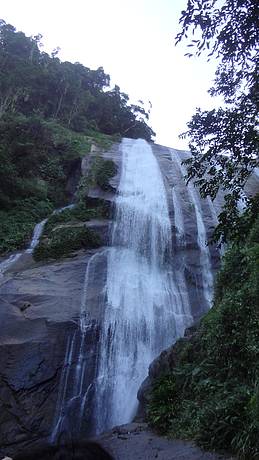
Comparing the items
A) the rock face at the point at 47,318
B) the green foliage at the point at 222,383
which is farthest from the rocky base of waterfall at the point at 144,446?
the rock face at the point at 47,318

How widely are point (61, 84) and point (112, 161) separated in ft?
41.5

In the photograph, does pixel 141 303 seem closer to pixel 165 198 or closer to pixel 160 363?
pixel 160 363

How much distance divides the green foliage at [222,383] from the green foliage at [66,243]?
24.3 feet

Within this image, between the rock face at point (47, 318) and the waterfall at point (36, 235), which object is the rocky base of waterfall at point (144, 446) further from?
the waterfall at point (36, 235)

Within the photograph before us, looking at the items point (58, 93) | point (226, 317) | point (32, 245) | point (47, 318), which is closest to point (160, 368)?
point (226, 317)

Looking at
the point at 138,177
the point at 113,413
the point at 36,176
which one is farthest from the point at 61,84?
the point at 113,413

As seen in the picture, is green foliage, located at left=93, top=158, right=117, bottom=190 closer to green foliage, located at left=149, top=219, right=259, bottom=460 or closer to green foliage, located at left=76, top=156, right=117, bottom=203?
green foliage, located at left=76, top=156, right=117, bottom=203

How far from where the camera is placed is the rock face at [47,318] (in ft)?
37.9

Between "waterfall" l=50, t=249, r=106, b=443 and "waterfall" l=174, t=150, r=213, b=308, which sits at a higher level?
"waterfall" l=174, t=150, r=213, b=308

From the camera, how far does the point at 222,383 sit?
7.66 m

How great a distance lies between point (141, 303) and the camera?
14.7 m

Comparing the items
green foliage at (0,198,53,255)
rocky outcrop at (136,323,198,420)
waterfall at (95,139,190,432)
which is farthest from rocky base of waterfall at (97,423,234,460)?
green foliage at (0,198,53,255)

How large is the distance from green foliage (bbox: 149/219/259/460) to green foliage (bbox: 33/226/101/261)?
7.42 metres

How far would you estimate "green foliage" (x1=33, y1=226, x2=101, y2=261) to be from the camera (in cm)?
1634
